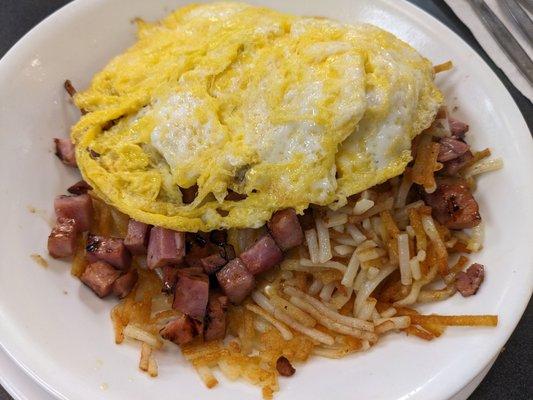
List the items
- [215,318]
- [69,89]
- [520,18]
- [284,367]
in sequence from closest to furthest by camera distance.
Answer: [284,367]
[215,318]
[69,89]
[520,18]

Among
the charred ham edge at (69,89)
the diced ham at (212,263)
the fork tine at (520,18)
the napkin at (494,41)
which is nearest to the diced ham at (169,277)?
the diced ham at (212,263)

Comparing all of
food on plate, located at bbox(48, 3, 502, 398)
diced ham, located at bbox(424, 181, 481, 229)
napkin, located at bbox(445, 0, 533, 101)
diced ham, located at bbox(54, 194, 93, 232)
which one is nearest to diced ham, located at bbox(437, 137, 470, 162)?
food on plate, located at bbox(48, 3, 502, 398)

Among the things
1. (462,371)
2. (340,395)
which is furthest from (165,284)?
(462,371)

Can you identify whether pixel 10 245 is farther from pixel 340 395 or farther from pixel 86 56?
pixel 340 395

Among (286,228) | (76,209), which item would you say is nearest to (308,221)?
(286,228)

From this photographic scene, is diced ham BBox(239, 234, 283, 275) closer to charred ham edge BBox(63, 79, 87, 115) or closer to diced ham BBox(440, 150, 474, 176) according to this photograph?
diced ham BBox(440, 150, 474, 176)

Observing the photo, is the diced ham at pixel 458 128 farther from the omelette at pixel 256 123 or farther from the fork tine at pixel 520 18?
the fork tine at pixel 520 18

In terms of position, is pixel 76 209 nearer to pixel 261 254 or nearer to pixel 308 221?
pixel 261 254
